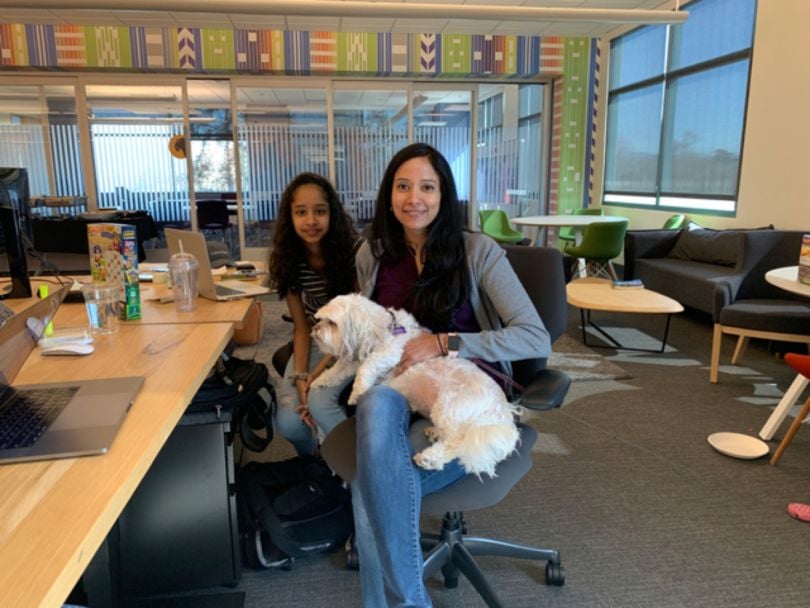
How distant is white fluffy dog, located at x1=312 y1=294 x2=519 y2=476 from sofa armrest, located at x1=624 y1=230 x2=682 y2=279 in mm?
4478

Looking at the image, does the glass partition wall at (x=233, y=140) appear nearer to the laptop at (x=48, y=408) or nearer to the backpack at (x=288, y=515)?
the backpack at (x=288, y=515)

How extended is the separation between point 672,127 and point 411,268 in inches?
230

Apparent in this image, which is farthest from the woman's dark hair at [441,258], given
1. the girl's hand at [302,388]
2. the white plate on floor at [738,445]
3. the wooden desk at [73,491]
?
the white plate on floor at [738,445]

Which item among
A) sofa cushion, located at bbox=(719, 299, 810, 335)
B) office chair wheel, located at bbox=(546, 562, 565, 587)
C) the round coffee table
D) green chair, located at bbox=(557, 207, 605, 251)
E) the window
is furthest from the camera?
green chair, located at bbox=(557, 207, 605, 251)

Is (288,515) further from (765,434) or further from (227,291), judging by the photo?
(765,434)

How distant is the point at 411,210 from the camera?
1.73 meters

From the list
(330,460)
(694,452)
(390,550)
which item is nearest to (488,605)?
(390,550)

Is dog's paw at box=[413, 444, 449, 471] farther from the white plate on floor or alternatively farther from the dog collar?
the white plate on floor

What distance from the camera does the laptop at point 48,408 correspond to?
3.06 feet

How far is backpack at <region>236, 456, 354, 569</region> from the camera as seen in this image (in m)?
1.84

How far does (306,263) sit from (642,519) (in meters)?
1.56

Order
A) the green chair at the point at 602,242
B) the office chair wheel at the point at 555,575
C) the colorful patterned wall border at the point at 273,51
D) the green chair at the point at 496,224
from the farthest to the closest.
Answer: the green chair at the point at 496,224 < the colorful patterned wall border at the point at 273,51 < the green chair at the point at 602,242 < the office chair wheel at the point at 555,575

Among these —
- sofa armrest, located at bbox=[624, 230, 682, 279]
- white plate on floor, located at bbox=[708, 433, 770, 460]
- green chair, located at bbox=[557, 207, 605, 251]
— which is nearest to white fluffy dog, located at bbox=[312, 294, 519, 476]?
white plate on floor, located at bbox=[708, 433, 770, 460]

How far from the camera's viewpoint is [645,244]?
18.3 feet
